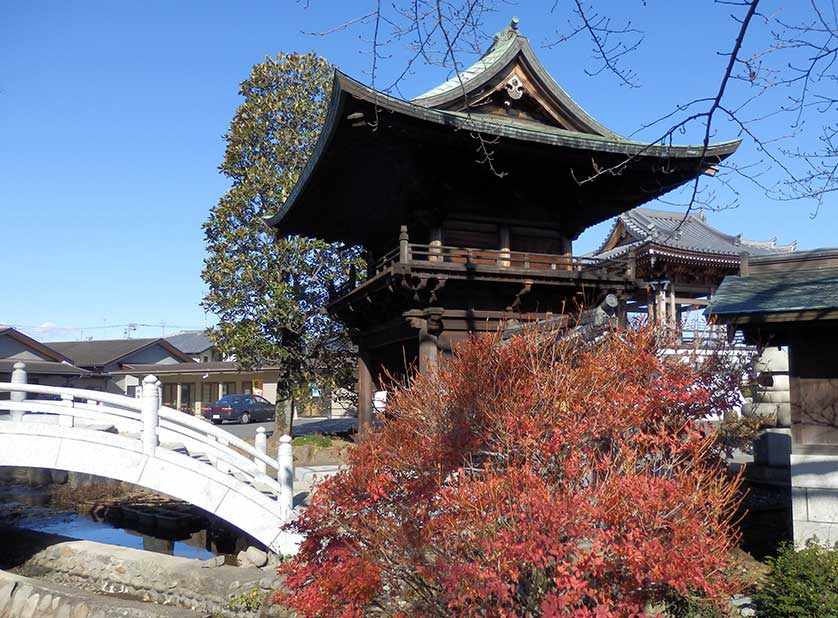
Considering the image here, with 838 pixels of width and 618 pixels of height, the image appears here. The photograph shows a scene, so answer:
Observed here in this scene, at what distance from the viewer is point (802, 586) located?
5305mm

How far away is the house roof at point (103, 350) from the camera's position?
140 feet

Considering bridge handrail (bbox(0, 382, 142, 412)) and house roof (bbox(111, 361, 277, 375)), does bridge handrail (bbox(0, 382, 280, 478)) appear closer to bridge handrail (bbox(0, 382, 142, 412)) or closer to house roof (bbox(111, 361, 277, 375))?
bridge handrail (bbox(0, 382, 142, 412))

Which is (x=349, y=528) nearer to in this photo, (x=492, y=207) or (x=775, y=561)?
(x=775, y=561)

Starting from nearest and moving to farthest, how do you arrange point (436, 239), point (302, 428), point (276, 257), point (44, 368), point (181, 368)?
point (436, 239)
point (276, 257)
point (302, 428)
point (44, 368)
point (181, 368)

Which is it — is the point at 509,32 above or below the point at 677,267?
above

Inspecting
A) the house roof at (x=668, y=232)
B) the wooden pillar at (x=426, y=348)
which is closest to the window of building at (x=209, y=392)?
the house roof at (x=668, y=232)

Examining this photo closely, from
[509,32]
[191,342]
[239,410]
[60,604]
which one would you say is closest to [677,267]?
[509,32]

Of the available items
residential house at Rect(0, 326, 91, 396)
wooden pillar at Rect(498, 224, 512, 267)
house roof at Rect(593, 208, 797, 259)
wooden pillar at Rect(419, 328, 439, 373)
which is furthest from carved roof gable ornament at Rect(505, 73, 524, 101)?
residential house at Rect(0, 326, 91, 396)

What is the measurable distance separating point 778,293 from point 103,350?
45.7 metres

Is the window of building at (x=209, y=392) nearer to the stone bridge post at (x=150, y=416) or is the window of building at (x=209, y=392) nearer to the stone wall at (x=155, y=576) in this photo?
the stone wall at (x=155, y=576)

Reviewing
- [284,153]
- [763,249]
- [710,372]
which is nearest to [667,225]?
[763,249]

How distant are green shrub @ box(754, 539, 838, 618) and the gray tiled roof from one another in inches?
94.1

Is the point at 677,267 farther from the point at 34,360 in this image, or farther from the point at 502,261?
the point at 34,360

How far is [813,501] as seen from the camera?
6660mm
